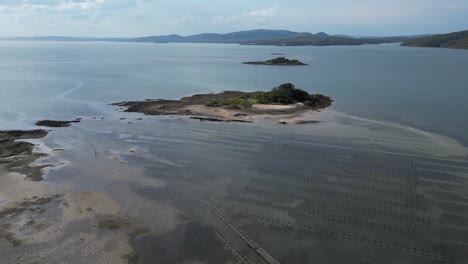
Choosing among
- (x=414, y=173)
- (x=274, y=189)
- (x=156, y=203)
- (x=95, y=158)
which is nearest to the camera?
(x=156, y=203)

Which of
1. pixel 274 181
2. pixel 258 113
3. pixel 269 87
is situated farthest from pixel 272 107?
pixel 274 181

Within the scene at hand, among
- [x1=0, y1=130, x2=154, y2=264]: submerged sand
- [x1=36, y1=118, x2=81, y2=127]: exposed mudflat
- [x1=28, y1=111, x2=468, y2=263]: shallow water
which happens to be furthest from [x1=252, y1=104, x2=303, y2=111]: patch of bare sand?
[x1=0, y1=130, x2=154, y2=264]: submerged sand

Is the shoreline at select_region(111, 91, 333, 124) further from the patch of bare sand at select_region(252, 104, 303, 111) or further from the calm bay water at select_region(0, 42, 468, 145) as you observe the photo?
the calm bay water at select_region(0, 42, 468, 145)

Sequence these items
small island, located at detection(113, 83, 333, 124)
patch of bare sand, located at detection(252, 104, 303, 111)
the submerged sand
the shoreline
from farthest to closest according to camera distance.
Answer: patch of bare sand, located at detection(252, 104, 303, 111) < small island, located at detection(113, 83, 333, 124) < the shoreline < the submerged sand

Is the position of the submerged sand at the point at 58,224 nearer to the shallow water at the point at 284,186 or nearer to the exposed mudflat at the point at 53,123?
the shallow water at the point at 284,186

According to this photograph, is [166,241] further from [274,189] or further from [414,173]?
[414,173]

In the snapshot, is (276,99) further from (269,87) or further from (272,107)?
(269,87)

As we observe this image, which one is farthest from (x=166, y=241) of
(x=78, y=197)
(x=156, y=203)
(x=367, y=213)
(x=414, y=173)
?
(x=414, y=173)

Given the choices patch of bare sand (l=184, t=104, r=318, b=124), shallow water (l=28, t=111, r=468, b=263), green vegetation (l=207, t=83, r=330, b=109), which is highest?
green vegetation (l=207, t=83, r=330, b=109)

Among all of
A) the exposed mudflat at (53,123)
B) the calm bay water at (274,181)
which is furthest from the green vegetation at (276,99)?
the exposed mudflat at (53,123)
